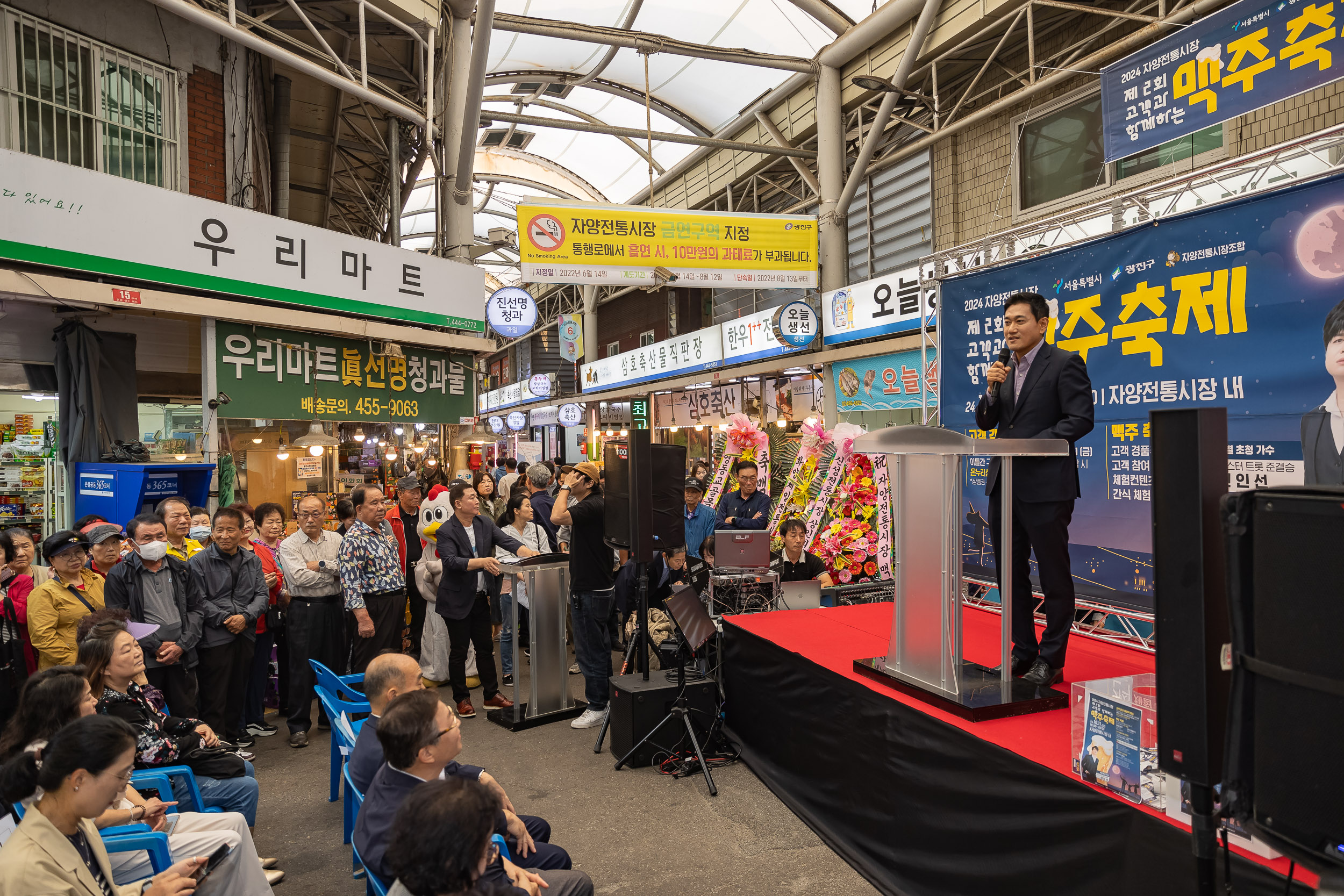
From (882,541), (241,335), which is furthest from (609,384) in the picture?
(882,541)

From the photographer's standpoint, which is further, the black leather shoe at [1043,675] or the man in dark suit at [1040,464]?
the black leather shoe at [1043,675]

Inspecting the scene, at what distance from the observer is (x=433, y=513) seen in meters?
6.71

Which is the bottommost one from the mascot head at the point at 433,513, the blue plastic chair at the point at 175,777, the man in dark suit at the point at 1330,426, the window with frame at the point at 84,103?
the blue plastic chair at the point at 175,777

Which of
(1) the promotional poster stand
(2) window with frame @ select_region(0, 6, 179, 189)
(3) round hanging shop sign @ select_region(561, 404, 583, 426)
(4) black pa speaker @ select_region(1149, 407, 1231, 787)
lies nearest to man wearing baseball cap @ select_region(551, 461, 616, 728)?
(1) the promotional poster stand

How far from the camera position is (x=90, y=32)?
6539mm

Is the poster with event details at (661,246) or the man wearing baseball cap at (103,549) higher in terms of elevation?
the poster with event details at (661,246)

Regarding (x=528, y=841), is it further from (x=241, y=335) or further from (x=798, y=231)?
(x=798, y=231)

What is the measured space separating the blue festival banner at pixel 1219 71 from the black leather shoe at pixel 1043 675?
303 centimetres

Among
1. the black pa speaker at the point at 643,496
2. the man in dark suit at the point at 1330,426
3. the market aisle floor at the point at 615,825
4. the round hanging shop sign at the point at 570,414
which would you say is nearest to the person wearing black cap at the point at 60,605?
the market aisle floor at the point at 615,825

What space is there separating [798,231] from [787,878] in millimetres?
6819

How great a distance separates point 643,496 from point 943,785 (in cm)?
250

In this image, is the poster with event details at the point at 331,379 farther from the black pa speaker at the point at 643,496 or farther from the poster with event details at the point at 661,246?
the black pa speaker at the point at 643,496

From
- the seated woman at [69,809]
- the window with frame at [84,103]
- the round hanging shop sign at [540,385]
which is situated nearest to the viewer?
the seated woman at [69,809]

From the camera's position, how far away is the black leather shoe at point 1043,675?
3203 millimetres
